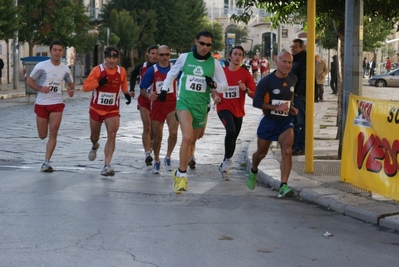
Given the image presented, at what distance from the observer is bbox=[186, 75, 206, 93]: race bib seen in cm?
1022

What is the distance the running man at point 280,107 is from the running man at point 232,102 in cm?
144

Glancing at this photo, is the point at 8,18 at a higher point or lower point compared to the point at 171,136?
higher

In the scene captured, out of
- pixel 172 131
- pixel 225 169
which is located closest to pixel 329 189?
pixel 225 169

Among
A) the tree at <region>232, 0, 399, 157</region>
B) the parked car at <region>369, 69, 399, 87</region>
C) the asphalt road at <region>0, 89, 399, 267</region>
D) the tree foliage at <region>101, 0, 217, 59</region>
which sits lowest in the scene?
the asphalt road at <region>0, 89, 399, 267</region>

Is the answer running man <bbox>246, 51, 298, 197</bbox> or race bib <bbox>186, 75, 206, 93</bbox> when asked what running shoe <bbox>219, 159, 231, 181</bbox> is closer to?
running man <bbox>246, 51, 298, 197</bbox>

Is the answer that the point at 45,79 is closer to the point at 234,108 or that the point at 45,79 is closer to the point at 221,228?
the point at 234,108

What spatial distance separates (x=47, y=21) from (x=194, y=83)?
33.3m

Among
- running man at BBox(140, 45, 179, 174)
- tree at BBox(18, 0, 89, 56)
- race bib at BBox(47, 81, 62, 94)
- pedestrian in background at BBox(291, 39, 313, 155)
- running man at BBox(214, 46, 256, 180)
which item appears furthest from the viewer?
tree at BBox(18, 0, 89, 56)

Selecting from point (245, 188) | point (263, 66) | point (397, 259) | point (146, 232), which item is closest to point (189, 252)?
point (146, 232)

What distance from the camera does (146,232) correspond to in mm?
7578

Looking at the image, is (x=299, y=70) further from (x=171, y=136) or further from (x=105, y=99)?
(x=105, y=99)

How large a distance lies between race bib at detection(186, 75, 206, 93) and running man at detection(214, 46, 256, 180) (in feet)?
4.54

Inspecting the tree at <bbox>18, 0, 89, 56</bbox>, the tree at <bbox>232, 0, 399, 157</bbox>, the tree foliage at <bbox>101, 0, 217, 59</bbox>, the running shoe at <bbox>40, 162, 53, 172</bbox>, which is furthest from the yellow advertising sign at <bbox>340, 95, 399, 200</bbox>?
the tree foliage at <bbox>101, 0, 217, 59</bbox>

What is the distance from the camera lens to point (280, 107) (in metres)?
10.0
